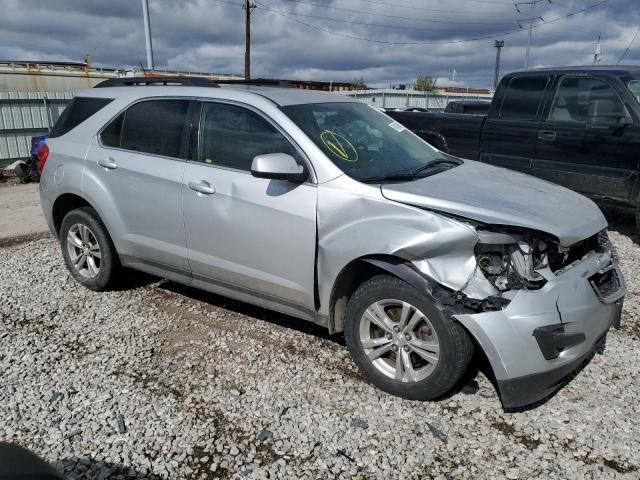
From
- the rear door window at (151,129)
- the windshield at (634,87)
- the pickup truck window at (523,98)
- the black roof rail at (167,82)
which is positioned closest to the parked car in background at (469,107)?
the pickup truck window at (523,98)

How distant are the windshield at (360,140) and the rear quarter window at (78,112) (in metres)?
1.97

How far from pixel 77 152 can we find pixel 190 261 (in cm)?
156

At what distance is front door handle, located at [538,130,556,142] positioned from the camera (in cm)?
655

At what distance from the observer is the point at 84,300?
467 cm

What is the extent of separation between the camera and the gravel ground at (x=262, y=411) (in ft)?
8.64

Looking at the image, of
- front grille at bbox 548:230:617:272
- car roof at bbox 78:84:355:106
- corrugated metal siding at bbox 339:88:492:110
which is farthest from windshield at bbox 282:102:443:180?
corrugated metal siding at bbox 339:88:492:110

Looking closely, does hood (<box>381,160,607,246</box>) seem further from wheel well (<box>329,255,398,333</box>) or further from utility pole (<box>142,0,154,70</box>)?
utility pole (<box>142,0,154,70</box>)

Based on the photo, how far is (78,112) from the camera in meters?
4.66

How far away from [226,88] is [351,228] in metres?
1.60

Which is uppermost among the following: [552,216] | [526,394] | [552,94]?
[552,94]

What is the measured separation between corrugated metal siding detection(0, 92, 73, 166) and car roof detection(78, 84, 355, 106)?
1064cm

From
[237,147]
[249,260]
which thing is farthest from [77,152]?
[249,260]

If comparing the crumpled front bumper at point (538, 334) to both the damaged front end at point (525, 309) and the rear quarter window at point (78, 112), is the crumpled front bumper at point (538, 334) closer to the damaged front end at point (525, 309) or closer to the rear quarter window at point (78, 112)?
the damaged front end at point (525, 309)

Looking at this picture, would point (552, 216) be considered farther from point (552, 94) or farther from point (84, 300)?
point (552, 94)
